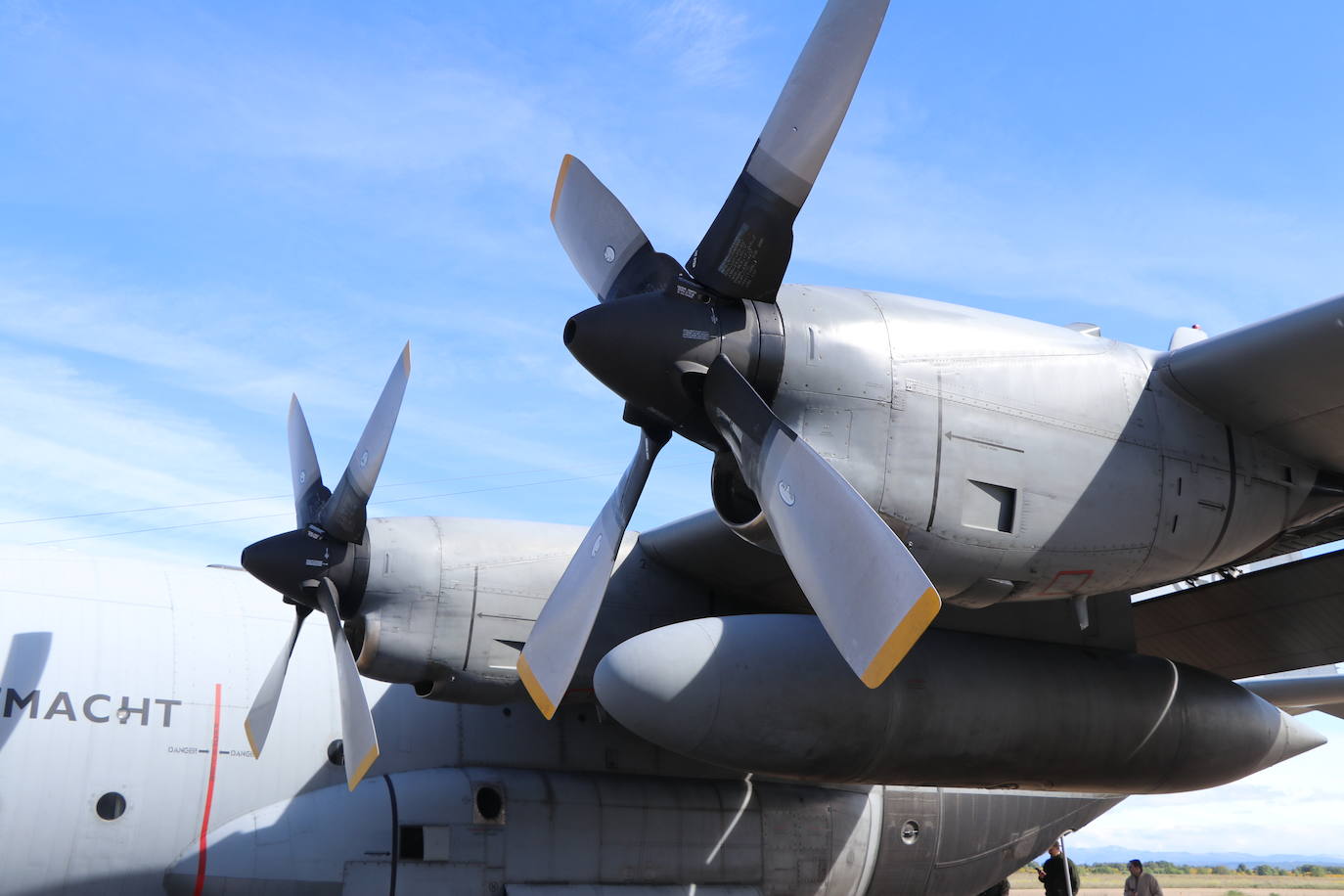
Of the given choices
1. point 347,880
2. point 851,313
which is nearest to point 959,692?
point 851,313

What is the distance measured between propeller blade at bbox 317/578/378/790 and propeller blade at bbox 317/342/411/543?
0.44 m

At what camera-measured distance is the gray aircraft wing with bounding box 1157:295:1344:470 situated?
277 inches

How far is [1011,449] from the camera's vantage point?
6.96m

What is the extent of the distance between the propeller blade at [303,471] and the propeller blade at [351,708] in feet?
2.66

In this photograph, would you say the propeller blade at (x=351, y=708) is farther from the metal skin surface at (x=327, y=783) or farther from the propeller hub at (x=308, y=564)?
the metal skin surface at (x=327, y=783)

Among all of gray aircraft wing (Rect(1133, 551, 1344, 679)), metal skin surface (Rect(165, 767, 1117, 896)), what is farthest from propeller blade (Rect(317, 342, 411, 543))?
gray aircraft wing (Rect(1133, 551, 1344, 679))

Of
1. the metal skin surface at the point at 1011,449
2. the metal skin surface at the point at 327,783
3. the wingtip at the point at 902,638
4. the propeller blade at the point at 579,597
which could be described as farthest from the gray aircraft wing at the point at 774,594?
the wingtip at the point at 902,638

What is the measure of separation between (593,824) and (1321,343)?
6.43m

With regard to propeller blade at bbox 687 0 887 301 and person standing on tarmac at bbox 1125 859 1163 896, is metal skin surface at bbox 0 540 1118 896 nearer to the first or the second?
propeller blade at bbox 687 0 887 301

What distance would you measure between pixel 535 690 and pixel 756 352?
2.69m

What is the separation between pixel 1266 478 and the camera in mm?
7609

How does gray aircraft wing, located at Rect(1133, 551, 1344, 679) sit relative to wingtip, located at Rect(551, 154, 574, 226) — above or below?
below

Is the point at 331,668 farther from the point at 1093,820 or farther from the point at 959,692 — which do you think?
the point at 1093,820

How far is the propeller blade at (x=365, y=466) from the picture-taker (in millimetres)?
9289
